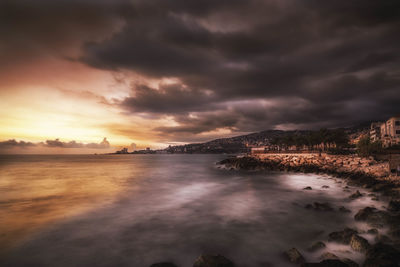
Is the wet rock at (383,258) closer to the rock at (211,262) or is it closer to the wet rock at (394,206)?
the rock at (211,262)

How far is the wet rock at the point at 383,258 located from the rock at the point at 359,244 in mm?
878

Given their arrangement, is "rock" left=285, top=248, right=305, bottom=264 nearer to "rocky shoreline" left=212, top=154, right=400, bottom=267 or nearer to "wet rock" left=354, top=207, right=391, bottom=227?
"rocky shoreline" left=212, top=154, right=400, bottom=267

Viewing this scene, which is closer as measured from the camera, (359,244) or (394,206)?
(359,244)

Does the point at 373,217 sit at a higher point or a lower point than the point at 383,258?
lower

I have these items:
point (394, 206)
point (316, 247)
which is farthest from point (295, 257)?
point (394, 206)

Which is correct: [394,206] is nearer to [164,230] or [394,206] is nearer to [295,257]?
[295,257]

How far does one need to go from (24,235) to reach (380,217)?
60.4 ft

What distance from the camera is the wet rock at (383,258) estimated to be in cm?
512

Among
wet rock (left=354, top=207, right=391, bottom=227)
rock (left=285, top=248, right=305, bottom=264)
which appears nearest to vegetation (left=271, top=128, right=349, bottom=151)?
wet rock (left=354, top=207, right=391, bottom=227)

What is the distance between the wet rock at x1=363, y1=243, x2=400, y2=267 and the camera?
512 cm

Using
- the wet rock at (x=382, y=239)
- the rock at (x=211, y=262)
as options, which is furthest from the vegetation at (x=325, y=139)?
A: the rock at (x=211, y=262)

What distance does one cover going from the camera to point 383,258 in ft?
17.6

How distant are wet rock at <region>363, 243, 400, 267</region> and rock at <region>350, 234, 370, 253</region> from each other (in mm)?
878

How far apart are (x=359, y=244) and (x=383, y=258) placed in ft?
5.80
